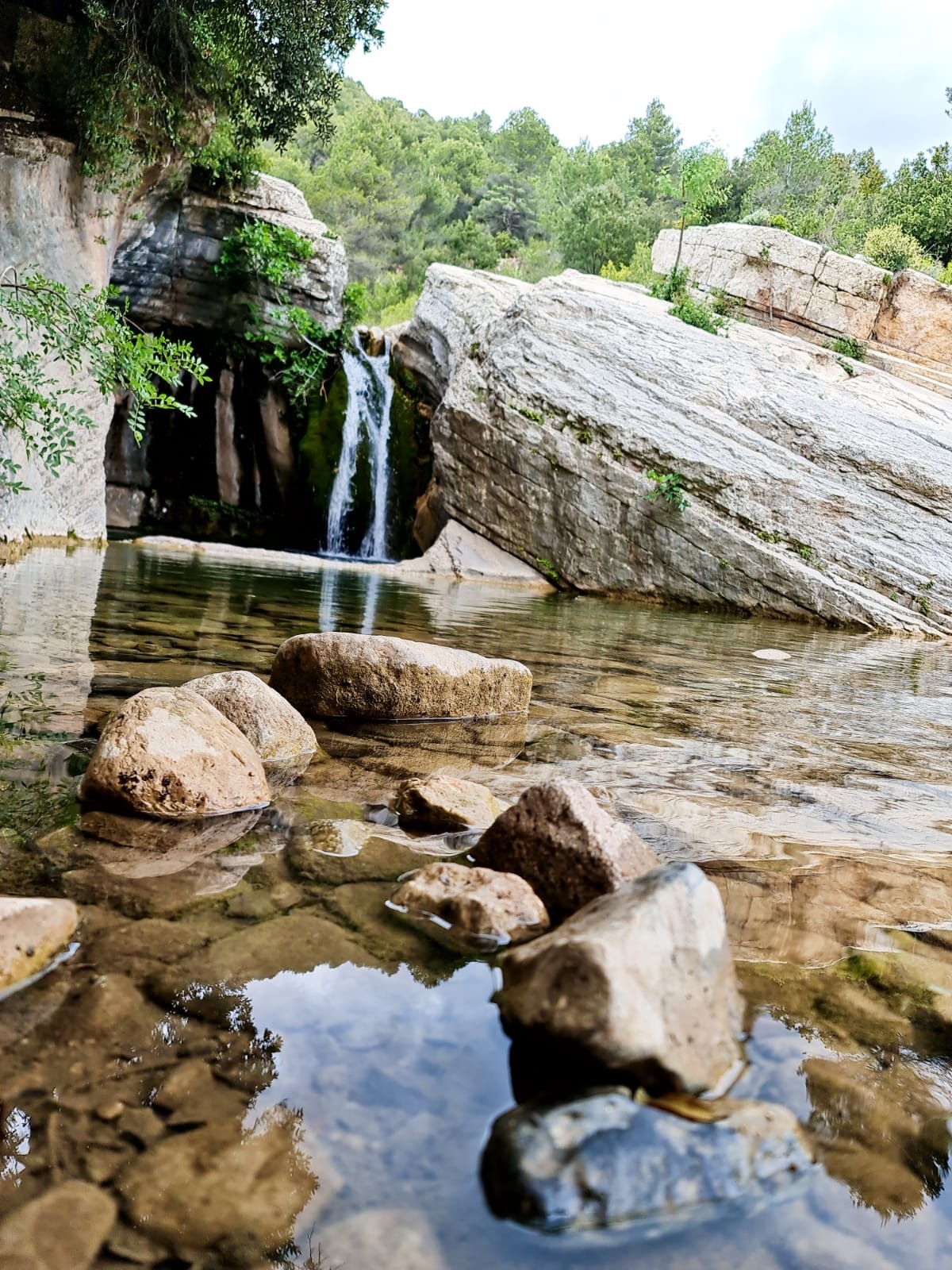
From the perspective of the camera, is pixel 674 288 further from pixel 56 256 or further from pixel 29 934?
pixel 29 934

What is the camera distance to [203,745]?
299 centimetres

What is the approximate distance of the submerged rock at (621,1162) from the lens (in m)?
1.33

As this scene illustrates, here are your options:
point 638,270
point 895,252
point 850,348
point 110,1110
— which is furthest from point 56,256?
point 638,270

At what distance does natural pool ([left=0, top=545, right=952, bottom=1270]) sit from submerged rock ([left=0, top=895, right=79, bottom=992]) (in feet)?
0.21

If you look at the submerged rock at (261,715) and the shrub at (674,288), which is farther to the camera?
the shrub at (674,288)

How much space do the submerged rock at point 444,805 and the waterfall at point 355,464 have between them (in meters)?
15.8

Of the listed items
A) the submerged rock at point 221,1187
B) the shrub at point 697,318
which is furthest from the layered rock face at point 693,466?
the submerged rock at point 221,1187

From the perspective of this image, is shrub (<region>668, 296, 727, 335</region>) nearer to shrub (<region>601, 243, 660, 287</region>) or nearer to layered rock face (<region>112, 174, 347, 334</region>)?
layered rock face (<region>112, 174, 347, 334</region>)

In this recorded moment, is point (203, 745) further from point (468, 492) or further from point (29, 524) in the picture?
point (468, 492)

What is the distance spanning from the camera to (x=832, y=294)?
24.0 metres

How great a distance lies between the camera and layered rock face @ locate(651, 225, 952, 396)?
2336 cm

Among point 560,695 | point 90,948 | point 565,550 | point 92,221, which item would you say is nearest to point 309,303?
point 92,221

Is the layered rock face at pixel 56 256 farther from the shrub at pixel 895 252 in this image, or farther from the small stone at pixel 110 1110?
the shrub at pixel 895 252

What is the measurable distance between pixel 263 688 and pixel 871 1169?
278 cm
